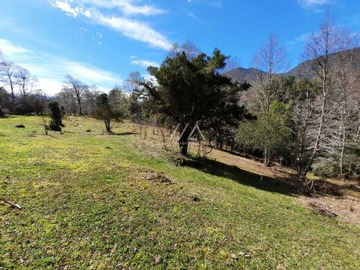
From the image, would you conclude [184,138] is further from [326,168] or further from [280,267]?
[326,168]

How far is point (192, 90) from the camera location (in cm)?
1180

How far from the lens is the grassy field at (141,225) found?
3.56 m

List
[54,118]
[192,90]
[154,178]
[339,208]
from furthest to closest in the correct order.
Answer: [54,118]
[192,90]
[339,208]
[154,178]

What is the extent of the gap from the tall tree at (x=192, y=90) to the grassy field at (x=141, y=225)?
561 cm

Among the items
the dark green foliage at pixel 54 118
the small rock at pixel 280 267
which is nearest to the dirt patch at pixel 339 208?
the small rock at pixel 280 267

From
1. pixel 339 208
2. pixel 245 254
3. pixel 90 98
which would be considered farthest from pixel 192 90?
pixel 90 98

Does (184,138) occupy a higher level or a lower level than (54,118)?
lower

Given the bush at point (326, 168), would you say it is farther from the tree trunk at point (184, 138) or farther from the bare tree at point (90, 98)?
the bare tree at point (90, 98)

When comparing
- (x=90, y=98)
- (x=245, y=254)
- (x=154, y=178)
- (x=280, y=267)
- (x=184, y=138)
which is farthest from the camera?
(x=90, y=98)

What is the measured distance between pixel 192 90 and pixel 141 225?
879cm

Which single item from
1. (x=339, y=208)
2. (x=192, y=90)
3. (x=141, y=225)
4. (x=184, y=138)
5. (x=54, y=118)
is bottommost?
(x=339, y=208)

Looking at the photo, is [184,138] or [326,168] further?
[326,168]

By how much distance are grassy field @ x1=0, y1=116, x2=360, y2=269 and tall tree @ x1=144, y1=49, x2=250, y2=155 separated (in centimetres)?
Answer: 561

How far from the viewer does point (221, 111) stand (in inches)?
479
